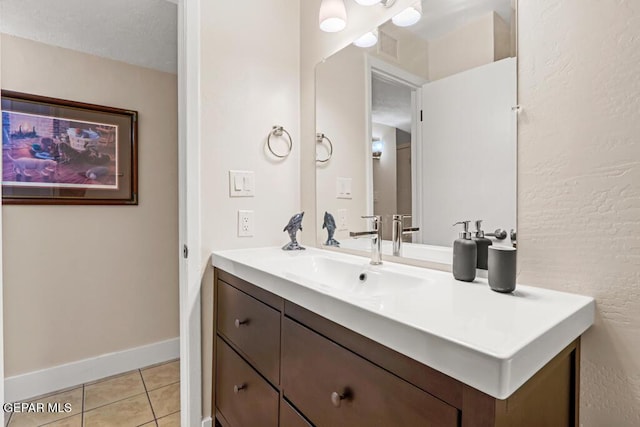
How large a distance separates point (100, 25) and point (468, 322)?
2.26m

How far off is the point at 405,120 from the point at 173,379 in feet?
6.87

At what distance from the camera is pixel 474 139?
3.28ft

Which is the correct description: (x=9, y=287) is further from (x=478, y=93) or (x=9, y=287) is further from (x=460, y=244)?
(x=478, y=93)

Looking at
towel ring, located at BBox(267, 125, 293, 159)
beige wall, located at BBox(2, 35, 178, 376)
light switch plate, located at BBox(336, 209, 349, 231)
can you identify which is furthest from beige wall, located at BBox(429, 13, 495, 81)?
beige wall, located at BBox(2, 35, 178, 376)

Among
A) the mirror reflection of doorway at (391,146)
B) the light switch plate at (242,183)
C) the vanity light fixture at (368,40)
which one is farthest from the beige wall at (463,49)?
the light switch plate at (242,183)

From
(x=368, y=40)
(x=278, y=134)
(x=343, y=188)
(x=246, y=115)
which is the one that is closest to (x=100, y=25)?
(x=246, y=115)

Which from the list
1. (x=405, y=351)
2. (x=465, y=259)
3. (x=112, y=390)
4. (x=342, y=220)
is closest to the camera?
(x=405, y=351)

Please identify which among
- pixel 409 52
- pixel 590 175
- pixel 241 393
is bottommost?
pixel 241 393

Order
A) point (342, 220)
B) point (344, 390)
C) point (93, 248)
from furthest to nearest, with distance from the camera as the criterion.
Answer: point (93, 248)
point (342, 220)
point (344, 390)

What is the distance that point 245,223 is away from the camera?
60.3 inches

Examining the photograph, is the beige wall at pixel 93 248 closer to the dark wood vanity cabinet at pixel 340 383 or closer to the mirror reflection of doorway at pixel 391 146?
the dark wood vanity cabinet at pixel 340 383

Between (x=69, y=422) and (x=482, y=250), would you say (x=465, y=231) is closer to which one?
(x=482, y=250)

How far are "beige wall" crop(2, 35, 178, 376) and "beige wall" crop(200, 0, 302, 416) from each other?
1.06m

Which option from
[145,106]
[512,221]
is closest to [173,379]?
[145,106]
